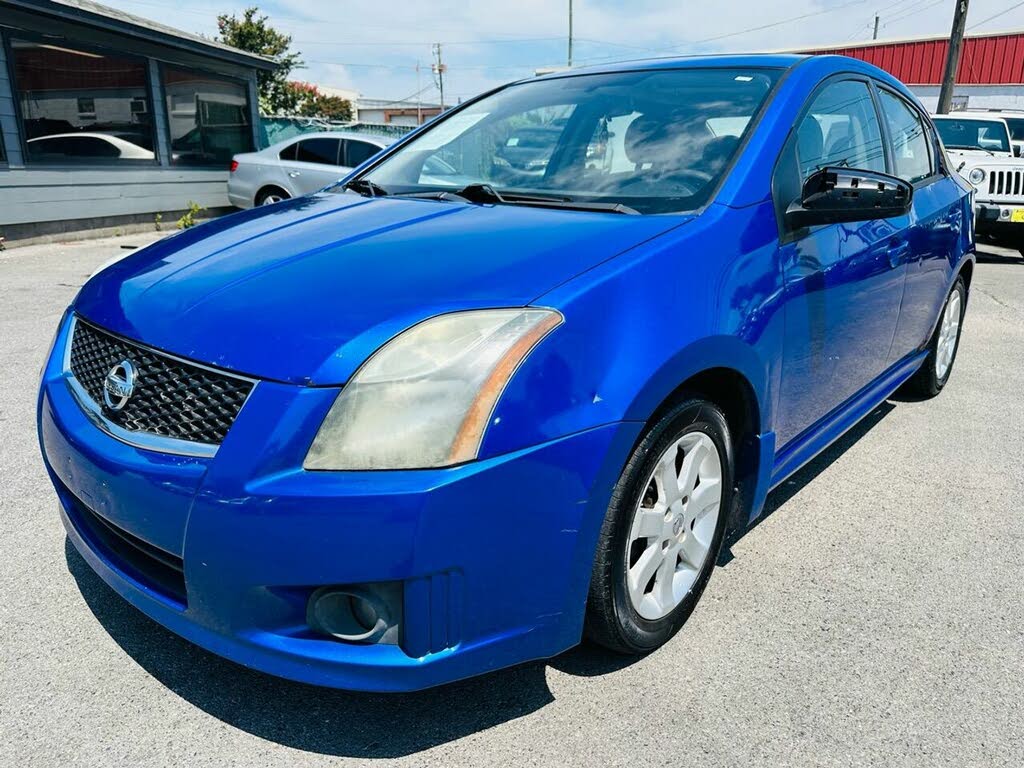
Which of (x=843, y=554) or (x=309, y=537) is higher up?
(x=309, y=537)

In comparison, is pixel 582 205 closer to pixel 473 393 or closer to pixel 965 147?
pixel 473 393

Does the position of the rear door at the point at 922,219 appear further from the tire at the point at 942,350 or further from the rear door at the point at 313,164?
the rear door at the point at 313,164

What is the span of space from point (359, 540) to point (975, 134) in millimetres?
12826

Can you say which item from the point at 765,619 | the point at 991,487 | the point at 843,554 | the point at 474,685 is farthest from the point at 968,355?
the point at 474,685

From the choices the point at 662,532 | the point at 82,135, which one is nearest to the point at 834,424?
the point at 662,532

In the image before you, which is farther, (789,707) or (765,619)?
(765,619)

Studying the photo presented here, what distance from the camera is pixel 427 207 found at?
8.59 feet

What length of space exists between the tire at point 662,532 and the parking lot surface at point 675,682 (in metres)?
0.15

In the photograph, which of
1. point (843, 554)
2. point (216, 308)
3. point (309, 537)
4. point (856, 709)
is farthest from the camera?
point (843, 554)

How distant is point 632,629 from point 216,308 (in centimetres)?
132

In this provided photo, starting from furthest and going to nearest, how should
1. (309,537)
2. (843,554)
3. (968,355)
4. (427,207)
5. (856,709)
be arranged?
(968,355) → (843,554) → (427,207) → (856,709) → (309,537)

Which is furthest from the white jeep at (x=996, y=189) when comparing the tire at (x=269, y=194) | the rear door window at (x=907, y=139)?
the tire at (x=269, y=194)

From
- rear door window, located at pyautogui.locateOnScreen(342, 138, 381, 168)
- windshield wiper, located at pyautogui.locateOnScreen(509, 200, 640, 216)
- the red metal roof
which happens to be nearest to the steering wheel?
windshield wiper, located at pyautogui.locateOnScreen(509, 200, 640, 216)

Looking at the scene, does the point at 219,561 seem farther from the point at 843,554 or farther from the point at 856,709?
the point at 843,554
